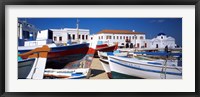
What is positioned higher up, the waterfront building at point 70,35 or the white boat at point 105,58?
the waterfront building at point 70,35

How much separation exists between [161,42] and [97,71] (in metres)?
1.02

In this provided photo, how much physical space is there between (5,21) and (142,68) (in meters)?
A: 2.06

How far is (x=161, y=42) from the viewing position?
14.3 feet

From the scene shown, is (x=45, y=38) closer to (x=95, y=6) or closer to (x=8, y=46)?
(x=8, y=46)

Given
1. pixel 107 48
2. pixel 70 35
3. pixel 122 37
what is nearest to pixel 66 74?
pixel 70 35

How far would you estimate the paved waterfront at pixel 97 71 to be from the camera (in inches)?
172

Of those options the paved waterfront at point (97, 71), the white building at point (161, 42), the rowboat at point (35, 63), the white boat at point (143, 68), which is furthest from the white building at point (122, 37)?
the rowboat at point (35, 63)

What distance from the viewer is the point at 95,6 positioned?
418cm

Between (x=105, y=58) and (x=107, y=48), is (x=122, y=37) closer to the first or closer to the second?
(x=107, y=48)

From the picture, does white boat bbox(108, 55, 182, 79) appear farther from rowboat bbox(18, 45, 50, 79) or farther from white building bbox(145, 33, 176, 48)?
rowboat bbox(18, 45, 50, 79)

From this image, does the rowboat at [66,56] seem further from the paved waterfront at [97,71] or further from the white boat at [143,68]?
the white boat at [143,68]

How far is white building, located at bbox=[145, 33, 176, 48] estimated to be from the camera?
436 centimetres

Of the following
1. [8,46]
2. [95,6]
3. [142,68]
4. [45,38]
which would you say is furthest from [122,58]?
[8,46]

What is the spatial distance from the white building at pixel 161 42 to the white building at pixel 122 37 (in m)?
0.11
